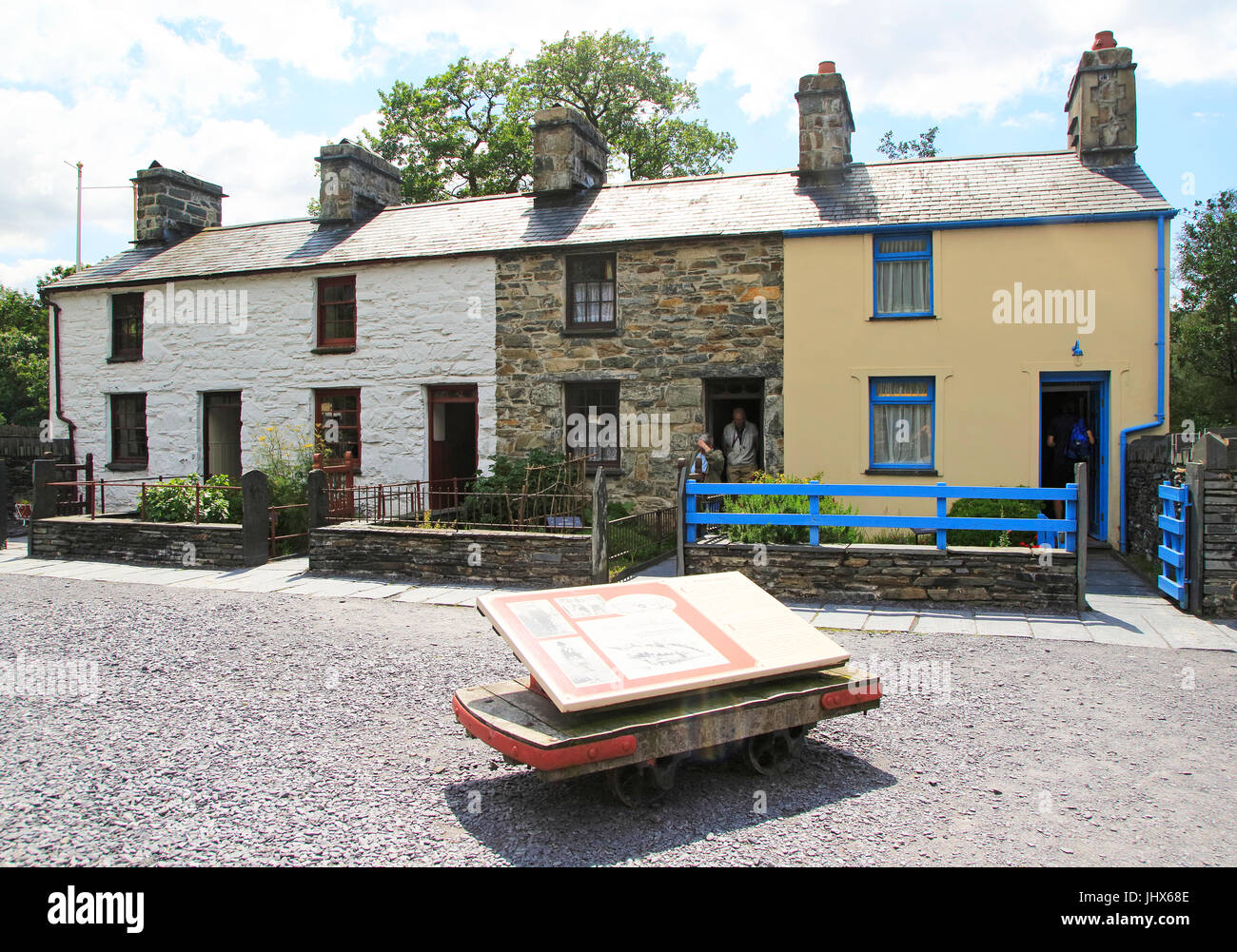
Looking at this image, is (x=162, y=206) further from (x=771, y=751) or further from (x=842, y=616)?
(x=771, y=751)

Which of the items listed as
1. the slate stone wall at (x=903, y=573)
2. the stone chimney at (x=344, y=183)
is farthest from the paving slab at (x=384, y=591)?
the stone chimney at (x=344, y=183)

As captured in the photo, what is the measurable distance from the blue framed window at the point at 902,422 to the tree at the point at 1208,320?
23745 millimetres

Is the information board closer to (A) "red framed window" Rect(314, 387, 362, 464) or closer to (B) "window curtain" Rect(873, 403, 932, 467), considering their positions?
(B) "window curtain" Rect(873, 403, 932, 467)

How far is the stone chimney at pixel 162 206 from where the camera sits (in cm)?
2100

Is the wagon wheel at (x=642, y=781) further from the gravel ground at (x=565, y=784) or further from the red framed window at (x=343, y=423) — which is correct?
the red framed window at (x=343, y=423)

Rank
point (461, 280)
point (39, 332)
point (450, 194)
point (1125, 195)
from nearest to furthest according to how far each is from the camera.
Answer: point (1125, 195) < point (461, 280) < point (450, 194) < point (39, 332)

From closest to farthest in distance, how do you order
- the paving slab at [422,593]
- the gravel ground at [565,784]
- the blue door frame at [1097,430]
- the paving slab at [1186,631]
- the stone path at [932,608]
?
the gravel ground at [565,784]
the paving slab at [1186,631]
the stone path at [932,608]
the paving slab at [422,593]
the blue door frame at [1097,430]

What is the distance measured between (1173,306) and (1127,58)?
24596 millimetres

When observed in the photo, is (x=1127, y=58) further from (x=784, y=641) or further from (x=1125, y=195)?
(x=784, y=641)

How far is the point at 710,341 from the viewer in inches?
588

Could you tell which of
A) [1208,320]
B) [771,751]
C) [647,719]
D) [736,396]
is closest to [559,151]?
[736,396]
